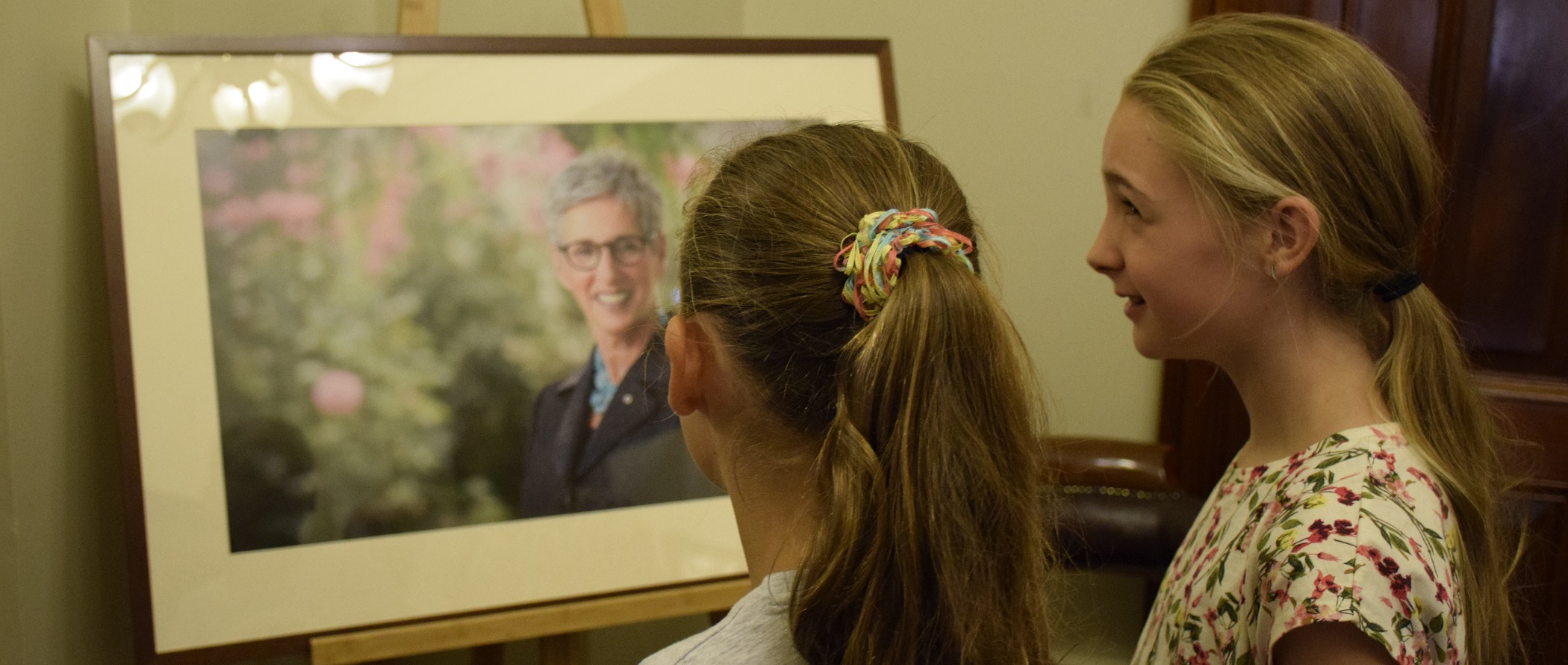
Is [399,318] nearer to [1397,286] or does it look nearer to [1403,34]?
[1397,286]

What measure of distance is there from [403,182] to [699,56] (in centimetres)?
44

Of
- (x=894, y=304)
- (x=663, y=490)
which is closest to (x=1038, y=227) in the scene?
(x=663, y=490)

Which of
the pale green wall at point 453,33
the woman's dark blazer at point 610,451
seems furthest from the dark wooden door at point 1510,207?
the woman's dark blazer at point 610,451

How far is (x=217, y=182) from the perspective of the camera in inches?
52.2

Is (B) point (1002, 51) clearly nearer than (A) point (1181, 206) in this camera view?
No

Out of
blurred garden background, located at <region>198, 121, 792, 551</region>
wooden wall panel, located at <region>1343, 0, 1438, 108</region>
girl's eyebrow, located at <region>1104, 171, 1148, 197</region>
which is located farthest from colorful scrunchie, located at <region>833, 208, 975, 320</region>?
wooden wall panel, located at <region>1343, 0, 1438, 108</region>

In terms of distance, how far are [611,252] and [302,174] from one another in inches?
15.2

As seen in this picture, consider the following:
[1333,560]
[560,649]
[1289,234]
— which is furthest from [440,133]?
[1333,560]

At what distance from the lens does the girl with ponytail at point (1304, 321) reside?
0.90 meters

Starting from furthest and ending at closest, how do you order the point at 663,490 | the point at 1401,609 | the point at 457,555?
the point at 663,490 → the point at 457,555 → the point at 1401,609

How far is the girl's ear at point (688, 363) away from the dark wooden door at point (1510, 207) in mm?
1158

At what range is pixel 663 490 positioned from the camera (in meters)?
1.51

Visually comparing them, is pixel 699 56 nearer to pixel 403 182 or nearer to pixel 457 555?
pixel 403 182

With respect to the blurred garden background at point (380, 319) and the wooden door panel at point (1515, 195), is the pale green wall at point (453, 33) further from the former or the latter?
the wooden door panel at point (1515, 195)
